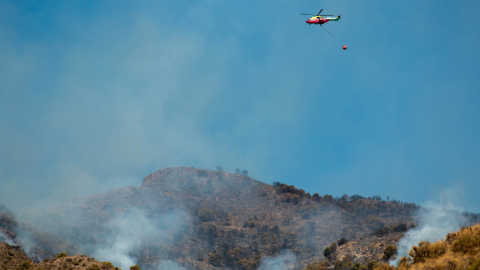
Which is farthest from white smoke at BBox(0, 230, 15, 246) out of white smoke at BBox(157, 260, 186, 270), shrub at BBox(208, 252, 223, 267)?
shrub at BBox(208, 252, 223, 267)

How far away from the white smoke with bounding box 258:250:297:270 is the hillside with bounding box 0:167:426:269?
1264 mm

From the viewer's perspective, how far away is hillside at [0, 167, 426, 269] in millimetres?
123688

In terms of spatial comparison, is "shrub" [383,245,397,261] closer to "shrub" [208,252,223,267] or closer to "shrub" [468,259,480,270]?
"shrub" [208,252,223,267]

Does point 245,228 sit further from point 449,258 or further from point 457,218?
point 449,258

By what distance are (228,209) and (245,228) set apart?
19284 mm

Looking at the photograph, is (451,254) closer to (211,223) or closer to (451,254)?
(451,254)

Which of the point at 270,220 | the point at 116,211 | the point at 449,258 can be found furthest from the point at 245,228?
the point at 449,258

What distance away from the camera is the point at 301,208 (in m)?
162

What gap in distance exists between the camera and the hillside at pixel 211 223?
406 ft

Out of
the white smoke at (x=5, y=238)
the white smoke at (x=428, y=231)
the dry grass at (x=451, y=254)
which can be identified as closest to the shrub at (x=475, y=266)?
the dry grass at (x=451, y=254)

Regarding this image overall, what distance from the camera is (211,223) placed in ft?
505

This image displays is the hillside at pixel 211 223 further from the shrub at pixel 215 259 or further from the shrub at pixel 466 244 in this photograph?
the shrub at pixel 466 244

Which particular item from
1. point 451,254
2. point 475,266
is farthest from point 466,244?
point 475,266

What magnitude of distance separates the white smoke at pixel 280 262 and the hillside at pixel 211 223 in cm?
126
